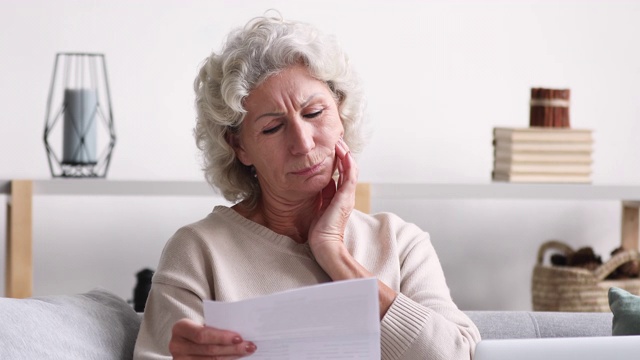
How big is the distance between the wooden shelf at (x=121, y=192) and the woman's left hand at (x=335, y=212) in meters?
0.93

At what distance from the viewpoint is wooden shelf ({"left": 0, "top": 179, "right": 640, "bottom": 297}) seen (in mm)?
2934

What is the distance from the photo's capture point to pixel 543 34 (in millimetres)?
3686

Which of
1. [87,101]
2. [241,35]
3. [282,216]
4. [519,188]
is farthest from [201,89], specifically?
[519,188]

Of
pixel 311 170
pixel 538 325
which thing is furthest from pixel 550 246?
pixel 311 170

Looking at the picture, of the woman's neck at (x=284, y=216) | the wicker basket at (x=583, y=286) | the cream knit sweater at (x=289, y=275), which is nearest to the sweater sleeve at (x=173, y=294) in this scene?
the cream knit sweater at (x=289, y=275)

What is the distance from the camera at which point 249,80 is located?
6.08 feet

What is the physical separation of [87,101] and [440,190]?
3.74 ft

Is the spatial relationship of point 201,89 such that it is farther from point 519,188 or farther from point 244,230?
point 519,188

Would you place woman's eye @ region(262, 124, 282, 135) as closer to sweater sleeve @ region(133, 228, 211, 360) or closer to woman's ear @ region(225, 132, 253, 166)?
woman's ear @ region(225, 132, 253, 166)

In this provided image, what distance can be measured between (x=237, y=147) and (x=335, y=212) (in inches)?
9.6

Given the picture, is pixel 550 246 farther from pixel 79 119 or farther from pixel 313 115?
pixel 313 115

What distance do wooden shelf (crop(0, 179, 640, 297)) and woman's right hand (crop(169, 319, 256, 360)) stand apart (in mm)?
1366

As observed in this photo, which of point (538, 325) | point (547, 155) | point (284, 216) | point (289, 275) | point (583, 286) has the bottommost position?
point (583, 286)

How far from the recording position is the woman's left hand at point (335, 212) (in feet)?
5.92
